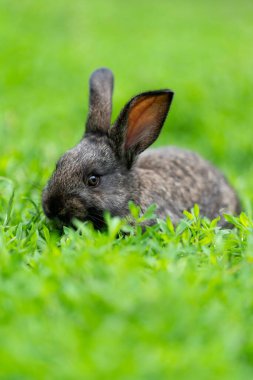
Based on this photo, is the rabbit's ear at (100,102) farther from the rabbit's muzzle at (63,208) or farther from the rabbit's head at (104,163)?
the rabbit's muzzle at (63,208)

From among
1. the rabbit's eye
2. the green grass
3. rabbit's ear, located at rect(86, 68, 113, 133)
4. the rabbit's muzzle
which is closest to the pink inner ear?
rabbit's ear, located at rect(86, 68, 113, 133)

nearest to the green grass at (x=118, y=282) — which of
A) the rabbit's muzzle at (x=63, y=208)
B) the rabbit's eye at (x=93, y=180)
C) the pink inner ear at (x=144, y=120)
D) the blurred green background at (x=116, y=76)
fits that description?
the blurred green background at (x=116, y=76)

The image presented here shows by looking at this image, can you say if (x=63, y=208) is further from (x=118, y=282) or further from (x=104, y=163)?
(x=118, y=282)

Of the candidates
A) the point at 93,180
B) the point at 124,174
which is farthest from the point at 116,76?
the point at 93,180

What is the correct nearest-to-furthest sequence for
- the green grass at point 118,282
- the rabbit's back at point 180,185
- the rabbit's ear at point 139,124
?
the green grass at point 118,282 → the rabbit's ear at point 139,124 → the rabbit's back at point 180,185

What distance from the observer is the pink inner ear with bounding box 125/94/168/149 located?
5.72 metres

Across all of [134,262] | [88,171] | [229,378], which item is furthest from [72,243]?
[229,378]

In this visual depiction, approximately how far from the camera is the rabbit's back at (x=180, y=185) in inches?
233

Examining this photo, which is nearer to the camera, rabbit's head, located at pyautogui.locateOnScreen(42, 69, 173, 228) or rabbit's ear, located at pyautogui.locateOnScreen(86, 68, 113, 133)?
rabbit's head, located at pyautogui.locateOnScreen(42, 69, 173, 228)

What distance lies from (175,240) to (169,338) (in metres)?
1.39

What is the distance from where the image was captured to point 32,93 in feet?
37.8

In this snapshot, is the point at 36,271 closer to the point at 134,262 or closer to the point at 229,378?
the point at 134,262

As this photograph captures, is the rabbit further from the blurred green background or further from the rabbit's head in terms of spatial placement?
the blurred green background

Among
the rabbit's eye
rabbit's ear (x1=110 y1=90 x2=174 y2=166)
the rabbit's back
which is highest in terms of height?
rabbit's ear (x1=110 y1=90 x2=174 y2=166)
